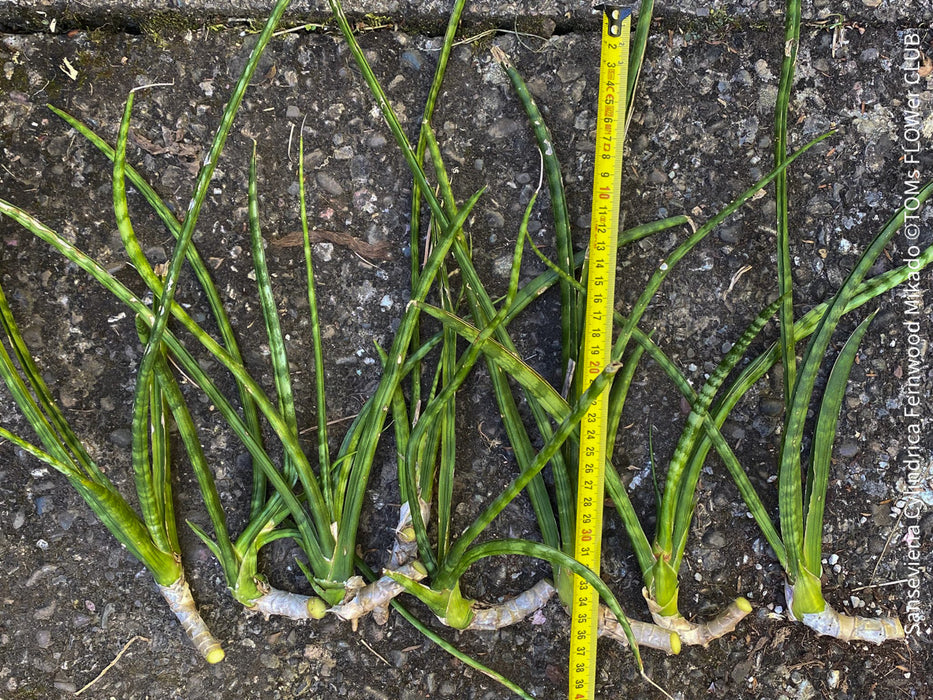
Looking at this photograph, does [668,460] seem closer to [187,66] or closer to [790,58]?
[790,58]

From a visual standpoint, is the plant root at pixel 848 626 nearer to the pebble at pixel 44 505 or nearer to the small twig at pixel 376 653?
the small twig at pixel 376 653

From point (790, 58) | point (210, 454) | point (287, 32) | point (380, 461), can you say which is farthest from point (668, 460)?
point (287, 32)

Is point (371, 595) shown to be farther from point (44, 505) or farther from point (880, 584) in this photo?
point (880, 584)

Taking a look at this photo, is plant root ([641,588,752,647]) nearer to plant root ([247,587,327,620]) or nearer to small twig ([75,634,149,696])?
plant root ([247,587,327,620])

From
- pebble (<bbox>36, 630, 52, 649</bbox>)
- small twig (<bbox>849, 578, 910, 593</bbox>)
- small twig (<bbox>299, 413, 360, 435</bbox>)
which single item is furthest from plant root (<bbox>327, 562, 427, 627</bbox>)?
small twig (<bbox>849, 578, 910, 593</bbox>)

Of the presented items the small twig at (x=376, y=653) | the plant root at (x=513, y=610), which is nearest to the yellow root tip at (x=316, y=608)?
the small twig at (x=376, y=653)
